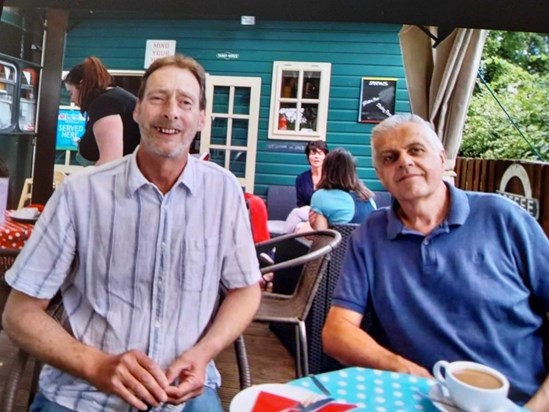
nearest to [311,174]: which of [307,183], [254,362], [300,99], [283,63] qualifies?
[307,183]

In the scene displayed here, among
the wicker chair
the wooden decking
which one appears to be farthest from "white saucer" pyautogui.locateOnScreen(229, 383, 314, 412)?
the wicker chair

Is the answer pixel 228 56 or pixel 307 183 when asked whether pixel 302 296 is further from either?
pixel 228 56

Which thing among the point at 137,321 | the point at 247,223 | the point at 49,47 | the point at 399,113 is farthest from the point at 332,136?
the point at 49,47

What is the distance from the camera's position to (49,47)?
1.20 meters

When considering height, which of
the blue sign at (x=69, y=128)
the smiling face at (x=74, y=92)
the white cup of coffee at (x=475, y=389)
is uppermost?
the smiling face at (x=74, y=92)

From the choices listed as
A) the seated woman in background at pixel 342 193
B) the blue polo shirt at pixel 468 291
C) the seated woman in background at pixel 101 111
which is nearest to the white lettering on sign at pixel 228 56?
the seated woman in background at pixel 101 111

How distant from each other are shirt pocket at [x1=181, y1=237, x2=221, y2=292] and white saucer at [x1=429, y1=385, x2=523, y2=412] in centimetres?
54

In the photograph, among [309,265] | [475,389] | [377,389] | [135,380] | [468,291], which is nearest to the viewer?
[475,389]

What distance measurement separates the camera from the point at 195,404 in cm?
107

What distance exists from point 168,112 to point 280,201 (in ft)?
1.31

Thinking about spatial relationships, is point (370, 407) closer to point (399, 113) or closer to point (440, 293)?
point (440, 293)

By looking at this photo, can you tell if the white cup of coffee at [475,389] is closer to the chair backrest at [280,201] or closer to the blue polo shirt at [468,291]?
the blue polo shirt at [468,291]

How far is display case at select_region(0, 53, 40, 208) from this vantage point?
3.95ft

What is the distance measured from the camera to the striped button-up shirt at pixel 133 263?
1012mm
